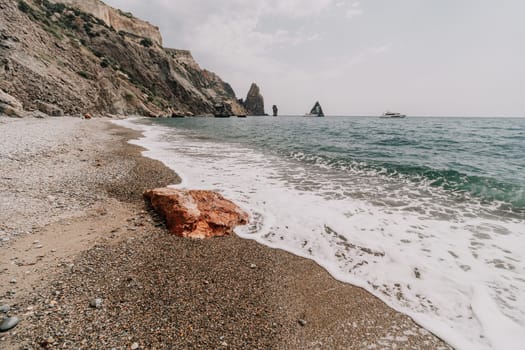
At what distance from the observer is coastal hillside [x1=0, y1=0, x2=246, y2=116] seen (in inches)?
1000

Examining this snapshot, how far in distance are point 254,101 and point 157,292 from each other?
167 meters

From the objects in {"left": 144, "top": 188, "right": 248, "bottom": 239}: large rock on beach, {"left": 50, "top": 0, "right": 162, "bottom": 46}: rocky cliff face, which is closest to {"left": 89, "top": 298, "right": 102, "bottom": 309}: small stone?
{"left": 144, "top": 188, "right": 248, "bottom": 239}: large rock on beach

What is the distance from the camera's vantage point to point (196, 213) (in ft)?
16.6

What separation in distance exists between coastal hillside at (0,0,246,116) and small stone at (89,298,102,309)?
2877cm

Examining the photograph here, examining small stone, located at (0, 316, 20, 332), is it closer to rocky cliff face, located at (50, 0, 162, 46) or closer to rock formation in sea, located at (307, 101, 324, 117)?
rocky cliff face, located at (50, 0, 162, 46)

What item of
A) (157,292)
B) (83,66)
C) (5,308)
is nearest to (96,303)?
(157,292)

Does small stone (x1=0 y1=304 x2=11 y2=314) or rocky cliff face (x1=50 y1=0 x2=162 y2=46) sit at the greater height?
rocky cliff face (x1=50 y1=0 x2=162 y2=46)

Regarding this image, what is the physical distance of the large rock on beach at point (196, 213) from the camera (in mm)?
4844

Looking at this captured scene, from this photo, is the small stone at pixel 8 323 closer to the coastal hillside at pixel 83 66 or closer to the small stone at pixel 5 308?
the small stone at pixel 5 308

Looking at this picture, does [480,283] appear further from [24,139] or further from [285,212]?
[24,139]

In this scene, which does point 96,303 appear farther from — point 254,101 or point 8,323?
point 254,101

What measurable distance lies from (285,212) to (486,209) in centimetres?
656

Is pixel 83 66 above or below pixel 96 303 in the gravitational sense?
above

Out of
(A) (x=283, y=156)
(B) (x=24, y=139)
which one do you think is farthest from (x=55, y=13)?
(A) (x=283, y=156)
